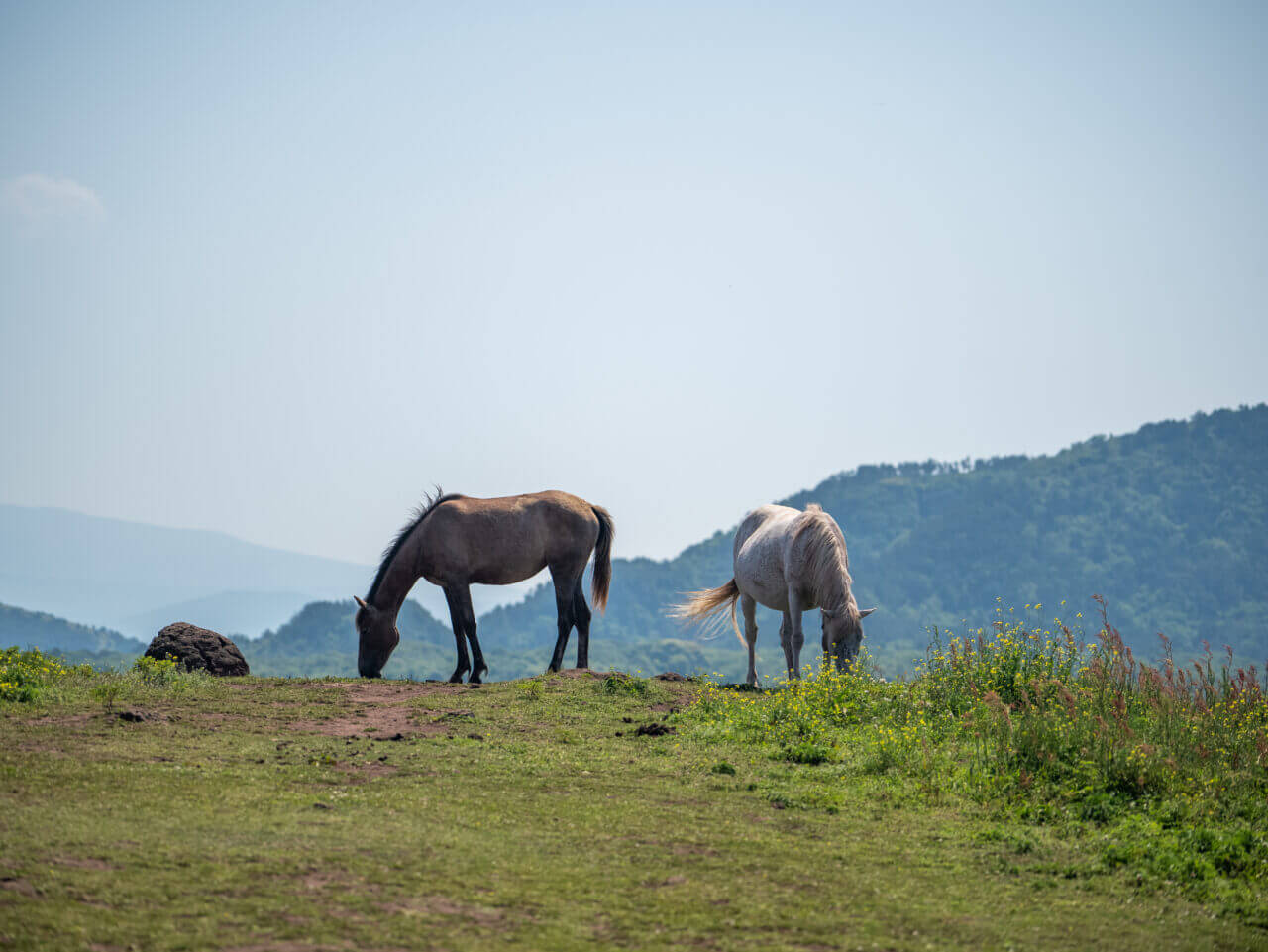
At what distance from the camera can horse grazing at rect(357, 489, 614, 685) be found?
15836 millimetres

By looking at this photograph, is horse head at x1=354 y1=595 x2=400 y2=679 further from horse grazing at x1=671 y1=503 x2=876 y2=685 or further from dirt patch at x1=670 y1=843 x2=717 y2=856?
dirt patch at x1=670 y1=843 x2=717 y2=856

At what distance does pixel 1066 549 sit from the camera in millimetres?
153250

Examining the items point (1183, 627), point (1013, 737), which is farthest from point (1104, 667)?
point (1183, 627)

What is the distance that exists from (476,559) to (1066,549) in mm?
151725

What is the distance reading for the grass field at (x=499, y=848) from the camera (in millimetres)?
5273

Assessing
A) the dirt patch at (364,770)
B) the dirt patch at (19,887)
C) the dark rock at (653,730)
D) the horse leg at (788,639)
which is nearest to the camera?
the dirt patch at (19,887)

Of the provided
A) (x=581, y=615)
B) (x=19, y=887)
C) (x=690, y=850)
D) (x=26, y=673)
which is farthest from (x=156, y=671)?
(x=690, y=850)

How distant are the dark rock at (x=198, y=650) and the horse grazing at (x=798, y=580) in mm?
6749

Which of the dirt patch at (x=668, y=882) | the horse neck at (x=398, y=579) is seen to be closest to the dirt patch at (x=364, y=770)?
the dirt patch at (x=668, y=882)

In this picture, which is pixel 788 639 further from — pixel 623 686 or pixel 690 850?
pixel 690 850

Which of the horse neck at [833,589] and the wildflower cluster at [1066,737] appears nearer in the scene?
the wildflower cluster at [1066,737]

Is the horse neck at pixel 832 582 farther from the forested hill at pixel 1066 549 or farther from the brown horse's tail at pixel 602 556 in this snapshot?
the forested hill at pixel 1066 549

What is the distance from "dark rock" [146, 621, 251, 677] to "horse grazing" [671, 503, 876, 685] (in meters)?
6.75

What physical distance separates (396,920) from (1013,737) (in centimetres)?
614
